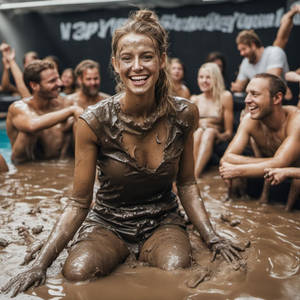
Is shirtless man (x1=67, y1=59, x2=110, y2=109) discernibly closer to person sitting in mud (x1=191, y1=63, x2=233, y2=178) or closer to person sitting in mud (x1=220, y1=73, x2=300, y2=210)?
person sitting in mud (x1=191, y1=63, x2=233, y2=178)

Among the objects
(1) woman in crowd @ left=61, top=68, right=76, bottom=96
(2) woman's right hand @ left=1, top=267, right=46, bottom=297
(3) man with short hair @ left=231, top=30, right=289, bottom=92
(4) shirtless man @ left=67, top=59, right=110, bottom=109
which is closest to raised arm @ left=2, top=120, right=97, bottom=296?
(2) woman's right hand @ left=1, top=267, right=46, bottom=297

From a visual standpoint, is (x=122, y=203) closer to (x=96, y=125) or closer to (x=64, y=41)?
(x=96, y=125)

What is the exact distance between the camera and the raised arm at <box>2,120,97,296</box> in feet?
7.52

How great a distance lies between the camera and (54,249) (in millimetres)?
2336

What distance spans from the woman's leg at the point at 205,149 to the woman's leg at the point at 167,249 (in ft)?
8.51

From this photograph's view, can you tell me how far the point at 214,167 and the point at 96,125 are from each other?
350 centimetres

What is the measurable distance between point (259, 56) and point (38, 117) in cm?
363

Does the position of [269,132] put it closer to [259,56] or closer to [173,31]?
[259,56]

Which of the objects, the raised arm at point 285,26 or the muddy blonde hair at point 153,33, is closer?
the muddy blonde hair at point 153,33

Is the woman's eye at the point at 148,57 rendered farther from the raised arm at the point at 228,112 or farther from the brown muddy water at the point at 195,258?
the raised arm at the point at 228,112

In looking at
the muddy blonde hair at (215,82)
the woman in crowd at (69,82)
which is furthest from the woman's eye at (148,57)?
the woman in crowd at (69,82)

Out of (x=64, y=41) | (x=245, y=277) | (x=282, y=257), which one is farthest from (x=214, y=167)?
(x=64, y=41)

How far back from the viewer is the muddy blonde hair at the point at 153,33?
2.34 meters

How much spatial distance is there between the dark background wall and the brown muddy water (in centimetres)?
474
